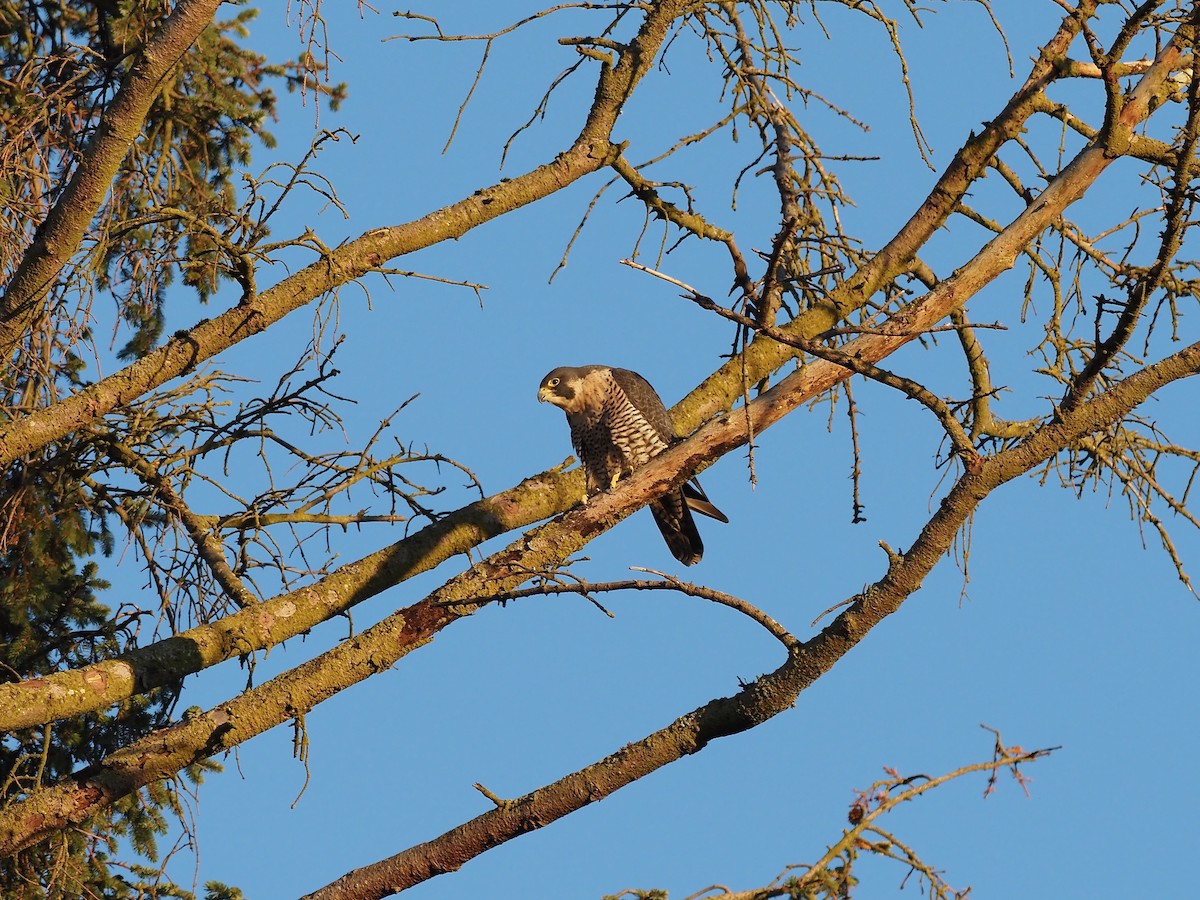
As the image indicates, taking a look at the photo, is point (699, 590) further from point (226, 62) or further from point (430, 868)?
Answer: point (226, 62)

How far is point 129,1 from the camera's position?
658 cm

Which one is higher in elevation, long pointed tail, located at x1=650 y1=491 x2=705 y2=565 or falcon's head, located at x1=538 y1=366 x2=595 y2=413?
falcon's head, located at x1=538 y1=366 x2=595 y2=413

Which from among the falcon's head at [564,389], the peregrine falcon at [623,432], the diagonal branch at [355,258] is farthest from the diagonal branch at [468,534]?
the falcon's head at [564,389]

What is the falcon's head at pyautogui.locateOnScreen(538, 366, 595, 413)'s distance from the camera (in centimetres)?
762

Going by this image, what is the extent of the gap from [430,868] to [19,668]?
2.77 meters

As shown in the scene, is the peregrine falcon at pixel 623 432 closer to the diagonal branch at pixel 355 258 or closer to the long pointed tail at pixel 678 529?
the long pointed tail at pixel 678 529

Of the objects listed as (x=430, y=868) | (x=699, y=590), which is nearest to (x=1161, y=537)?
(x=699, y=590)

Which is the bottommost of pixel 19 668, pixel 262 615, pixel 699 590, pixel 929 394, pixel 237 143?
pixel 699 590

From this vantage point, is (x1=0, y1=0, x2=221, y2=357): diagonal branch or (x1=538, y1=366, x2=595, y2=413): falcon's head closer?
(x1=0, y1=0, x2=221, y2=357): diagonal branch

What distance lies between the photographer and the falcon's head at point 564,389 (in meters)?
7.62

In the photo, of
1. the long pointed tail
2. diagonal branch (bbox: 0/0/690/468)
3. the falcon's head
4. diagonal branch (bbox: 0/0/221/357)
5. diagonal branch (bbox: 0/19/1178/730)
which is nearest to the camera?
diagonal branch (bbox: 0/19/1178/730)

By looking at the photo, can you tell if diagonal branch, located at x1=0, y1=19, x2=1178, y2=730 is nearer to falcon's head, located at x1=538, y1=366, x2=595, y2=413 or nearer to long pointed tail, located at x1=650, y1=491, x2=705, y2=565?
long pointed tail, located at x1=650, y1=491, x2=705, y2=565

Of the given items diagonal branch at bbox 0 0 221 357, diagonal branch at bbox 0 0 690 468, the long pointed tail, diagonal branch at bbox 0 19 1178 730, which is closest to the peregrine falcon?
the long pointed tail

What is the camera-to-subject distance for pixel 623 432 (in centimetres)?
721
